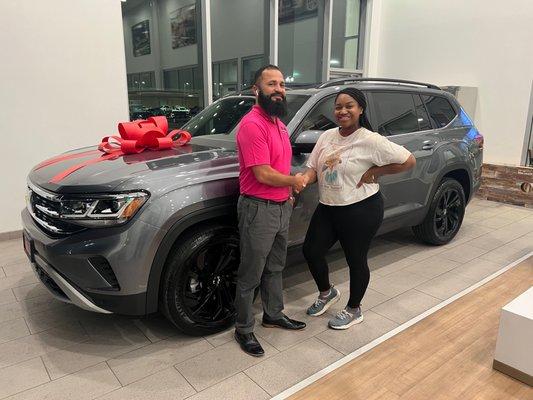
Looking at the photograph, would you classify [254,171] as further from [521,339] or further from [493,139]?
[493,139]

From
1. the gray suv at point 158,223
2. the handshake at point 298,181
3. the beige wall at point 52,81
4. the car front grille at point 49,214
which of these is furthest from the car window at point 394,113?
the beige wall at point 52,81

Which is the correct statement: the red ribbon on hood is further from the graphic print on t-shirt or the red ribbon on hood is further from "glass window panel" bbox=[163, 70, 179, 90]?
"glass window panel" bbox=[163, 70, 179, 90]

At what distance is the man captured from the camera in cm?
216

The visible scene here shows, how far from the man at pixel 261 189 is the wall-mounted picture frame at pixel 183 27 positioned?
4.50 m

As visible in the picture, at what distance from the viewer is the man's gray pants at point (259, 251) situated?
227 centimetres

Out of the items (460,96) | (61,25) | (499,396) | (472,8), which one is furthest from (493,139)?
(61,25)

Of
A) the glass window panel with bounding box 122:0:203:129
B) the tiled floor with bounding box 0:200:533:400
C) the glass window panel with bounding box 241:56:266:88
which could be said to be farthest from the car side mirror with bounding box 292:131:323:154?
the glass window panel with bounding box 241:56:266:88

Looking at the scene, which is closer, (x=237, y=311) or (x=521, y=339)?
(x=521, y=339)

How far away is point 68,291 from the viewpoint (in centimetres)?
228

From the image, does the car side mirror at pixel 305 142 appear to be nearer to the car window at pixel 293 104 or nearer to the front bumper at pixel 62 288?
the car window at pixel 293 104

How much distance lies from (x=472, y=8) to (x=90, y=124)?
578 cm

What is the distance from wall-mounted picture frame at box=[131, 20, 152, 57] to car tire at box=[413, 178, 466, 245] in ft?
13.8

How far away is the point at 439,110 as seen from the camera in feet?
13.3

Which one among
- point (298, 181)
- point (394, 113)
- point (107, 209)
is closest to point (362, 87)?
point (394, 113)
